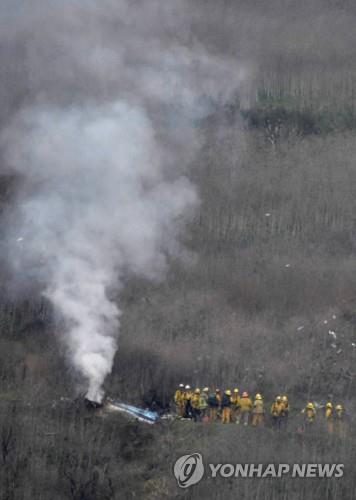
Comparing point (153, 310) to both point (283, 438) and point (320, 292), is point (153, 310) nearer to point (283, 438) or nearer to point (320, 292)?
point (320, 292)

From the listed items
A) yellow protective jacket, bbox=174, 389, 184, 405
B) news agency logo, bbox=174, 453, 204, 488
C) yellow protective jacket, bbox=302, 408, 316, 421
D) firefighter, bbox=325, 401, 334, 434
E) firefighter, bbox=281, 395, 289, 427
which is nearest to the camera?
news agency logo, bbox=174, 453, 204, 488

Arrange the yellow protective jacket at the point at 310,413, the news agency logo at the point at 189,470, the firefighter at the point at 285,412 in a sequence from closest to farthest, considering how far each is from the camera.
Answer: the news agency logo at the point at 189,470 → the firefighter at the point at 285,412 → the yellow protective jacket at the point at 310,413

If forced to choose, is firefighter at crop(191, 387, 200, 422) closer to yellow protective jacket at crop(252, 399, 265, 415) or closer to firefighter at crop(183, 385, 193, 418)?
firefighter at crop(183, 385, 193, 418)

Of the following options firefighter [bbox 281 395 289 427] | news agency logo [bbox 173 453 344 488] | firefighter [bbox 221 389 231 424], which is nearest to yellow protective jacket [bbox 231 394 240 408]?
firefighter [bbox 221 389 231 424]

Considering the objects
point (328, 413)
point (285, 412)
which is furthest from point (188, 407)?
point (328, 413)

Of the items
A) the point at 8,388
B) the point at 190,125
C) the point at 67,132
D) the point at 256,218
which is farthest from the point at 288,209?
the point at 8,388

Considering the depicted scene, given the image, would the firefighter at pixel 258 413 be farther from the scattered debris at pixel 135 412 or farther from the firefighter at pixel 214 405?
the scattered debris at pixel 135 412

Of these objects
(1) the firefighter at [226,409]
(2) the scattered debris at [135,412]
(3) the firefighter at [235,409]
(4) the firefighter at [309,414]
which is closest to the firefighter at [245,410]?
(3) the firefighter at [235,409]
